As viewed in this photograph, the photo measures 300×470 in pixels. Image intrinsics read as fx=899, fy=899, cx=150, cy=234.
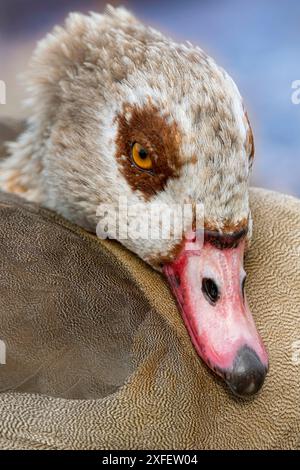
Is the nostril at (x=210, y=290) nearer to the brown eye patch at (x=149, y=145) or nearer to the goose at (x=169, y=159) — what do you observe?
the goose at (x=169, y=159)

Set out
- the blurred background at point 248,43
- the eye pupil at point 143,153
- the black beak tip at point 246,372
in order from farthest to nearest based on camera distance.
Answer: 1. the blurred background at point 248,43
2. the eye pupil at point 143,153
3. the black beak tip at point 246,372

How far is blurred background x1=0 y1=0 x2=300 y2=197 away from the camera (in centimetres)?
360

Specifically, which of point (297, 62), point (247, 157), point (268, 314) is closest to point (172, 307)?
point (268, 314)

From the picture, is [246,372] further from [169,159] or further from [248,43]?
[248,43]

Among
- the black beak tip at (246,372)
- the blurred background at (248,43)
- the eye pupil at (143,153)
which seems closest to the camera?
the black beak tip at (246,372)

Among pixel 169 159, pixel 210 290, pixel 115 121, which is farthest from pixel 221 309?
pixel 115 121

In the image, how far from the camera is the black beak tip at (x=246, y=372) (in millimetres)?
1448

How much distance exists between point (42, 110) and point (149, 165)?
1.12 feet

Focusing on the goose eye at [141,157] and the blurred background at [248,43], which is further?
the blurred background at [248,43]

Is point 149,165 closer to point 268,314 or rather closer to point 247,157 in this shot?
point 247,157

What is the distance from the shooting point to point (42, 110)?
5.94 feet

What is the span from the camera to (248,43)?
3898mm

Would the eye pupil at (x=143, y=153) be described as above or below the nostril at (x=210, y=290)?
above

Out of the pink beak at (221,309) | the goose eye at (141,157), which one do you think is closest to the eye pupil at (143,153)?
the goose eye at (141,157)
